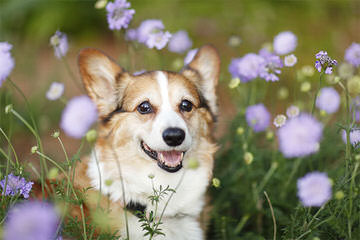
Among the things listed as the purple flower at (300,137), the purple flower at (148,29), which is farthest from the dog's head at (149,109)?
the purple flower at (300,137)

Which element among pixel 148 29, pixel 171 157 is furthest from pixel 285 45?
pixel 171 157

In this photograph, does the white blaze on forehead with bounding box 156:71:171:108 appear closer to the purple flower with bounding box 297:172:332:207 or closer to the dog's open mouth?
Result: the dog's open mouth

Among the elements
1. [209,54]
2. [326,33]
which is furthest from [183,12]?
[209,54]

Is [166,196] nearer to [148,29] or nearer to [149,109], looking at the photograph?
[149,109]

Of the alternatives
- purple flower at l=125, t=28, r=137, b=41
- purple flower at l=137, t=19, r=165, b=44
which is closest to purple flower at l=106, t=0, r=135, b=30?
purple flower at l=137, t=19, r=165, b=44

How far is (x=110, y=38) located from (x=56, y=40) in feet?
13.9

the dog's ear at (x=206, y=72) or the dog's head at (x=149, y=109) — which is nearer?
the dog's head at (x=149, y=109)

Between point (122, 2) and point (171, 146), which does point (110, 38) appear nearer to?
point (122, 2)

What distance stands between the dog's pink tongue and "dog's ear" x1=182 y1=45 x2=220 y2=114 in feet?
2.04

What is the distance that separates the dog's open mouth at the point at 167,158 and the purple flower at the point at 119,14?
93 cm

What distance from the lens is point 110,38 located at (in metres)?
6.64

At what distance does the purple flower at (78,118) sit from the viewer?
196 cm

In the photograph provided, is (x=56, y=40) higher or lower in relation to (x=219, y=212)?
higher

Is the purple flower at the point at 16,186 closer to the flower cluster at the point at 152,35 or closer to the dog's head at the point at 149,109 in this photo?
the dog's head at the point at 149,109
